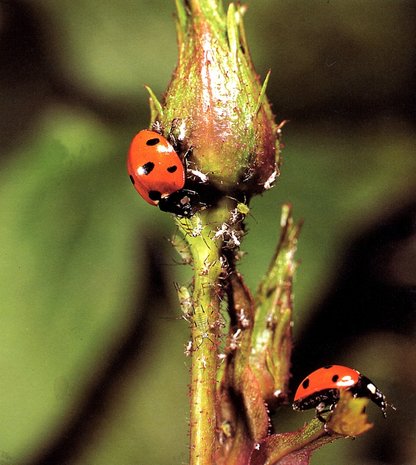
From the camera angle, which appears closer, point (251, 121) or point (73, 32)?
point (251, 121)

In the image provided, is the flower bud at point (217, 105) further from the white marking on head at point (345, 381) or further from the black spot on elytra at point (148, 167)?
the white marking on head at point (345, 381)

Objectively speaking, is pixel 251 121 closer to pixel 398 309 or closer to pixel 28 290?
Answer: pixel 28 290

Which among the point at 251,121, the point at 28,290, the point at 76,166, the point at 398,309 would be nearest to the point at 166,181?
the point at 251,121

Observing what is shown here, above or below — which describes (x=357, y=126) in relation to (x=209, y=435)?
above

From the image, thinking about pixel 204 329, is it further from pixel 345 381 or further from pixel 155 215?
pixel 155 215

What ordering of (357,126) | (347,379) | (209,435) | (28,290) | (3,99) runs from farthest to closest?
(357,126)
(3,99)
(28,290)
(347,379)
(209,435)

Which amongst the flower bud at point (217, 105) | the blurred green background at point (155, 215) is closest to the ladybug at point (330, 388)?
the flower bud at point (217, 105)
